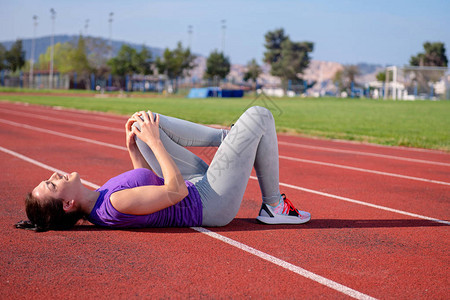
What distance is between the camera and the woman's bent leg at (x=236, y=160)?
3.93 meters

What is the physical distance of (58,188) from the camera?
3.49m

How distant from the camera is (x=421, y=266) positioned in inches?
138

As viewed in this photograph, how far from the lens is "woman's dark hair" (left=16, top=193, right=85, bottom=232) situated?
11.7 feet

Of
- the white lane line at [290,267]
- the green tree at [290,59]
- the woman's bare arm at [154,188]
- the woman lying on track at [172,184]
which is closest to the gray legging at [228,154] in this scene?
the woman lying on track at [172,184]

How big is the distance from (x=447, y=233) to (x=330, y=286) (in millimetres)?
1863

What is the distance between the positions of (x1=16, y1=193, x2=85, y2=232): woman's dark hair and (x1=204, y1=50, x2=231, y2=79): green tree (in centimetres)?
8316

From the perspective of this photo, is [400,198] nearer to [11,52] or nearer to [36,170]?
[36,170]

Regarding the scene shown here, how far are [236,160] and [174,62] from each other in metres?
78.9

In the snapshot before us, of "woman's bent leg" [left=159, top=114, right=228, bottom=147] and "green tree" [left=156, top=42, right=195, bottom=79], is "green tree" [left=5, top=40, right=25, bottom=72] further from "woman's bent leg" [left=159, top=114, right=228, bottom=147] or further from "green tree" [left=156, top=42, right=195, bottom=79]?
"woman's bent leg" [left=159, top=114, right=228, bottom=147]

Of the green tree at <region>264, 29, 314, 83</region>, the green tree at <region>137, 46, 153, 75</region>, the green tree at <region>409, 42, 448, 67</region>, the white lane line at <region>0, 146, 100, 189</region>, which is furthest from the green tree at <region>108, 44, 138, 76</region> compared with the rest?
the white lane line at <region>0, 146, 100, 189</region>

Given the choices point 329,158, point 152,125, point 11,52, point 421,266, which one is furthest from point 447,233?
point 11,52

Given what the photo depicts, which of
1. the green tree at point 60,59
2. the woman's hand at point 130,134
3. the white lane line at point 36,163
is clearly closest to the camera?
the woman's hand at point 130,134

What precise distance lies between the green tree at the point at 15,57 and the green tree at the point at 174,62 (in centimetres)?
2407

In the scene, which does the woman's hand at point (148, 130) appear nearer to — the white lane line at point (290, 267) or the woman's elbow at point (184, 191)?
the woman's elbow at point (184, 191)
